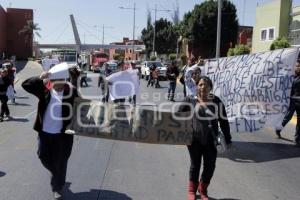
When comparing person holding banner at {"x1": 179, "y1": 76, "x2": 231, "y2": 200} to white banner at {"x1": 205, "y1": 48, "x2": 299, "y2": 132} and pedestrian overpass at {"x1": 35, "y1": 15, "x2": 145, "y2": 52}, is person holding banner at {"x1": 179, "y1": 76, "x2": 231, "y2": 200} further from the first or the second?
pedestrian overpass at {"x1": 35, "y1": 15, "x2": 145, "y2": 52}

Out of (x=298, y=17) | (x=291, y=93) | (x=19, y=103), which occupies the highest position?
(x=298, y=17)

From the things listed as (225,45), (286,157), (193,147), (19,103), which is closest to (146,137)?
(193,147)

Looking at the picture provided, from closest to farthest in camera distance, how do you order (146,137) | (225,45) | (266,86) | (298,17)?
(146,137)
(266,86)
(298,17)
(225,45)

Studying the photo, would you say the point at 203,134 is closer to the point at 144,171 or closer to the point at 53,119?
the point at 53,119

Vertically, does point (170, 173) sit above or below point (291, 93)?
below

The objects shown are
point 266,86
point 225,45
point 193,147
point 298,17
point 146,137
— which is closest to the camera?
point 193,147

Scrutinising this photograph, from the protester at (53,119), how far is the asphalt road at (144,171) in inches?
17.3

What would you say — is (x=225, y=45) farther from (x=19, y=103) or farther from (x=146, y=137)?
(x=146, y=137)

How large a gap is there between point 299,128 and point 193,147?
548 cm

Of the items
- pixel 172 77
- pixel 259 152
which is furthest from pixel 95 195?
pixel 172 77

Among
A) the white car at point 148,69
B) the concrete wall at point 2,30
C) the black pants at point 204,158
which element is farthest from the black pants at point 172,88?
the concrete wall at point 2,30

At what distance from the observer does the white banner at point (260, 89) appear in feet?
33.8

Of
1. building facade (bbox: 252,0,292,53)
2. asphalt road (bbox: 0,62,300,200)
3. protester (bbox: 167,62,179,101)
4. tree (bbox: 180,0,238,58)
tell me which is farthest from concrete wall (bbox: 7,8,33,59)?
asphalt road (bbox: 0,62,300,200)

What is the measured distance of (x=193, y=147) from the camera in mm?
6336
